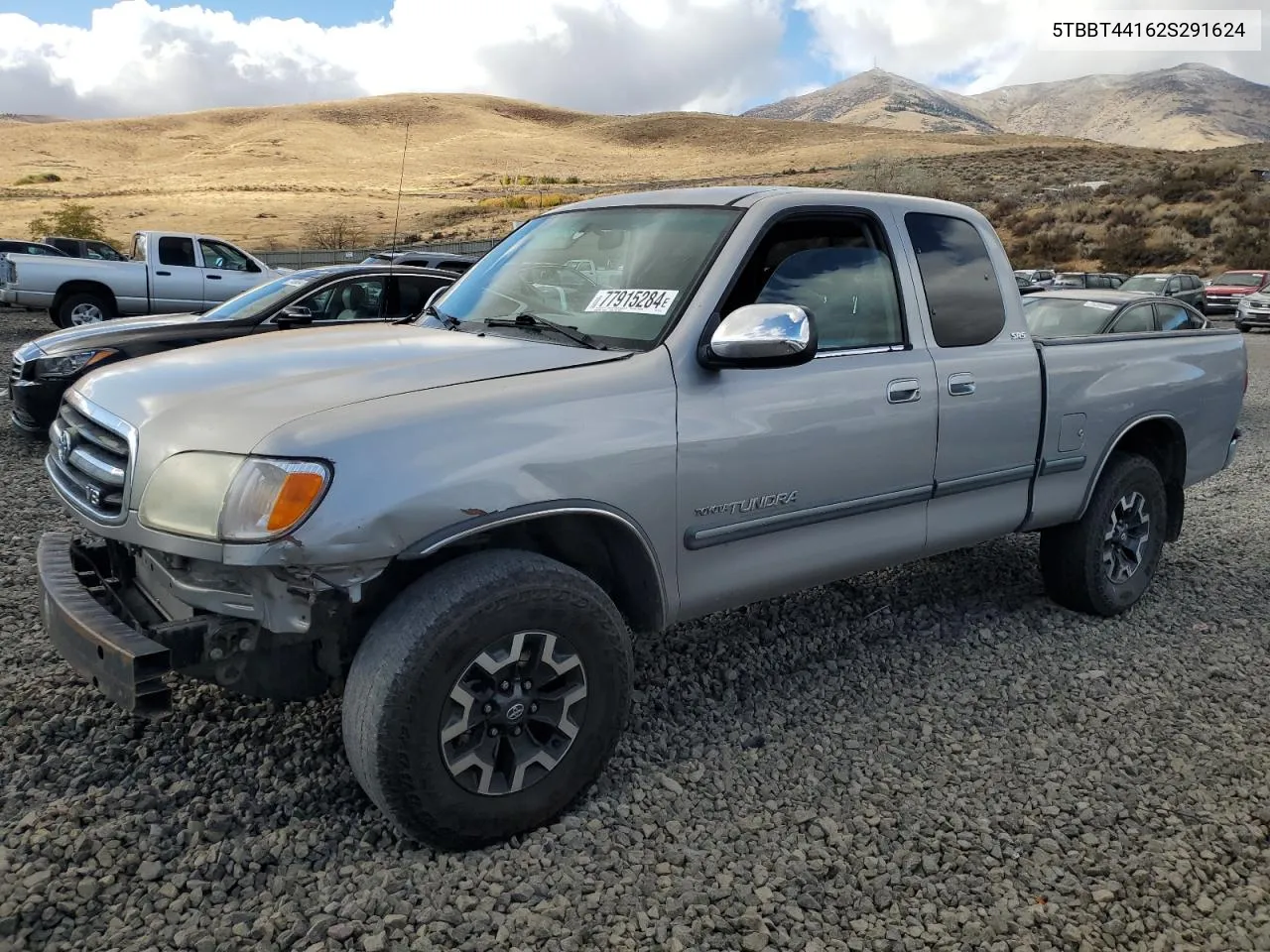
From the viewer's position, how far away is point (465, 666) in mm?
2729

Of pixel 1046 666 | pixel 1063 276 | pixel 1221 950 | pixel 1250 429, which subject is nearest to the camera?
pixel 1221 950

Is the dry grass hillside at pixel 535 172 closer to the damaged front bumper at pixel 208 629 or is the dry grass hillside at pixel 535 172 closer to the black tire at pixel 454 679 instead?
the black tire at pixel 454 679

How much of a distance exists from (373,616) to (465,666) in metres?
0.37

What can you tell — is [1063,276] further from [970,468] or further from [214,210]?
[214,210]

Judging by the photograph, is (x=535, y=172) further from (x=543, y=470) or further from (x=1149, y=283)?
(x=543, y=470)

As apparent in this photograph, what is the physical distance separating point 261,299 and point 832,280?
6.27 meters

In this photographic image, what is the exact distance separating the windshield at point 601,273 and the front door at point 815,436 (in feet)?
0.68

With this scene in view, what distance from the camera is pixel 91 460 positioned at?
2.96 meters

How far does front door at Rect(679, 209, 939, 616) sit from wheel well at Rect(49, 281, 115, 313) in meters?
14.8

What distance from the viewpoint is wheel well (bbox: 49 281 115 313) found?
49.9 feet

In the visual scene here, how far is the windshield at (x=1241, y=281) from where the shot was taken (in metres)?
27.3

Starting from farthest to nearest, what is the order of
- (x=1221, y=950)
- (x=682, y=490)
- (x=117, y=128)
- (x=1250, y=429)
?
(x=117, y=128) < (x=1250, y=429) < (x=682, y=490) < (x=1221, y=950)

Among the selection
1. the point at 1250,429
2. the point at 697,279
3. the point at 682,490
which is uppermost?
the point at 697,279

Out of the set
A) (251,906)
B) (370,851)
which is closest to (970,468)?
(370,851)
